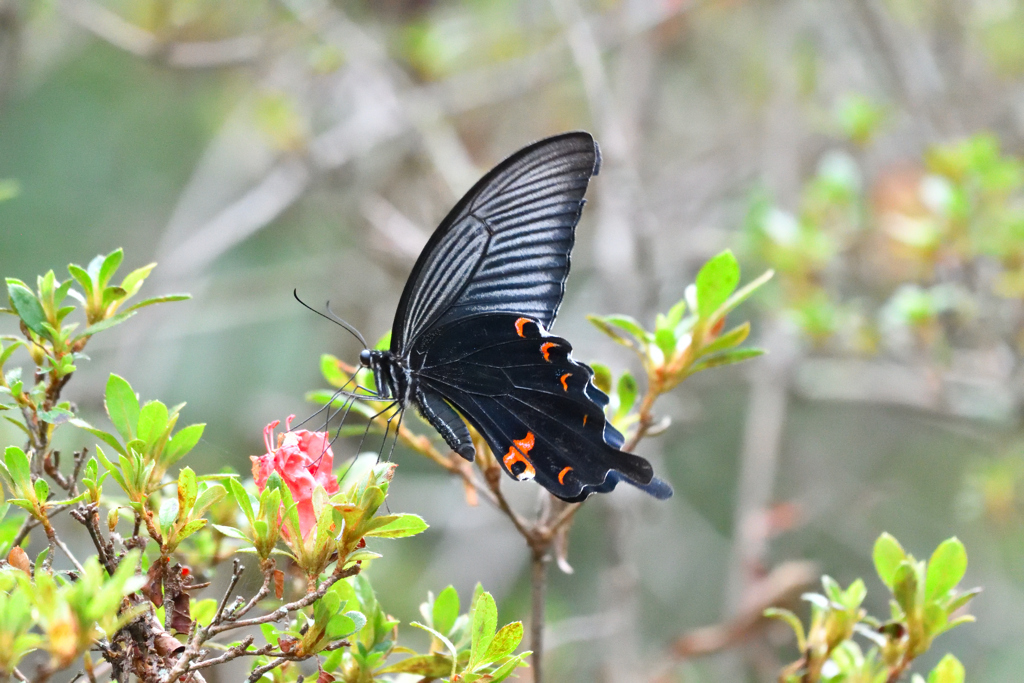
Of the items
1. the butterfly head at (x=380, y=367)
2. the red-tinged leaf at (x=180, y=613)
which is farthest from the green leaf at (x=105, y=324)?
the butterfly head at (x=380, y=367)

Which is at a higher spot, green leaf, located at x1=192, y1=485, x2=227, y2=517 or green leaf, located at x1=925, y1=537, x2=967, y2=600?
green leaf, located at x1=192, y1=485, x2=227, y2=517

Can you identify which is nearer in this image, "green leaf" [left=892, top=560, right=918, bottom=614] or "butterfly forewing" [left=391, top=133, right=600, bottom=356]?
"green leaf" [left=892, top=560, right=918, bottom=614]

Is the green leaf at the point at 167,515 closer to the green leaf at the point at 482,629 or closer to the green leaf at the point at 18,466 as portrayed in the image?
the green leaf at the point at 18,466

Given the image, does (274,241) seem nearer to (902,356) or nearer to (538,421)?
(902,356)

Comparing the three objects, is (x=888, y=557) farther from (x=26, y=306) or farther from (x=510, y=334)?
(x=26, y=306)

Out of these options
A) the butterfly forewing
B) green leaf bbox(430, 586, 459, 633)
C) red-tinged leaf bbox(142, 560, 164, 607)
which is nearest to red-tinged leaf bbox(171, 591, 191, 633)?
red-tinged leaf bbox(142, 560, 164, 607)

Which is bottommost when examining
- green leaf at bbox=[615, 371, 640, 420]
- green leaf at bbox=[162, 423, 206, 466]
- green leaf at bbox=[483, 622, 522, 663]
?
green leaf at bbox=[483, 622, 522, 663]

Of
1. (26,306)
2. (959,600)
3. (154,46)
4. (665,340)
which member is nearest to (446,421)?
(665,340)

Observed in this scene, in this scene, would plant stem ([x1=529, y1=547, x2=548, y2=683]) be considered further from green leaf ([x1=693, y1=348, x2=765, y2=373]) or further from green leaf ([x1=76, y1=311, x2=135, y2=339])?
green leaf ([x1=76, y1=311, x2=135, y2=339])
